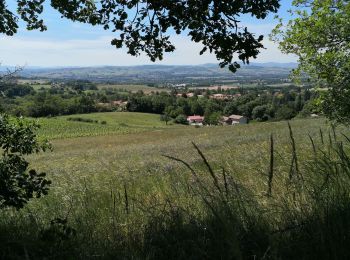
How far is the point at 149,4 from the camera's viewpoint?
4059 millimetres

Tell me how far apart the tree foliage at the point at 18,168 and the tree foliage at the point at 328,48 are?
962cm

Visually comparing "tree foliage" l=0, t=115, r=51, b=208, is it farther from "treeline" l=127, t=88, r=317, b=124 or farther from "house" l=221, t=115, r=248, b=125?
"house" l=221, t=115, r=248, b=125

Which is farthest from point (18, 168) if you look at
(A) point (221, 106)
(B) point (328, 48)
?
(A) point (221, 106)

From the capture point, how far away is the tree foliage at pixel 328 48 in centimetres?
1184

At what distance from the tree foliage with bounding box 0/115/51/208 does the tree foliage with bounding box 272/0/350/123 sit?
379 inches

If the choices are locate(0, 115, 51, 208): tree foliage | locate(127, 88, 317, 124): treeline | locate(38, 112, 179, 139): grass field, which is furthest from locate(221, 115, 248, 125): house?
locate(0, 115, 51, 208): tree foliage

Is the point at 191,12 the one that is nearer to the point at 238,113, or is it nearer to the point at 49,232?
the point at 49,232

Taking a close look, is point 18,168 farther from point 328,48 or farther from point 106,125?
point 106,125

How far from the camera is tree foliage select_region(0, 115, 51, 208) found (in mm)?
3252

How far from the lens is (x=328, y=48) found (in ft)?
42.5

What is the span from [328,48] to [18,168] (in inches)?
464

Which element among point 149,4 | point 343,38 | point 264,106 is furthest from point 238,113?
point 149,4

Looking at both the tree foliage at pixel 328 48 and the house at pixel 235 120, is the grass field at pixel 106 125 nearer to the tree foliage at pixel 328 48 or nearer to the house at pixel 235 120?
the house at pixel 235 120

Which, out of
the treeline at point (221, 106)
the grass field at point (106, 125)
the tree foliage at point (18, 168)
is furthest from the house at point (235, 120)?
the tree foliage at point (18, 168)
